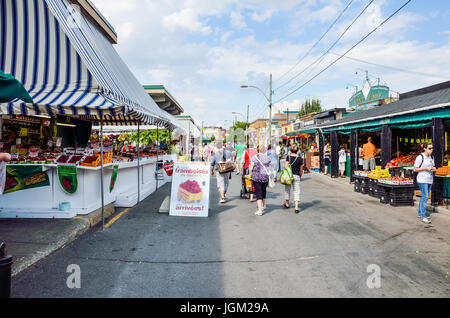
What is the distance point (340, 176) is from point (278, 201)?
9.43 m

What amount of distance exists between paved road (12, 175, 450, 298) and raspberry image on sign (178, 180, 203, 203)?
528 millimetres

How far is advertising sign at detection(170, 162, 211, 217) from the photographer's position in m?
8.09

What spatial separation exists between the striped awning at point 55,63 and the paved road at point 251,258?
2.73m

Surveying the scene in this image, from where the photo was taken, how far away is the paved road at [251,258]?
4.02 meters

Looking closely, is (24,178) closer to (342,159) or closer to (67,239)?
(67,239)

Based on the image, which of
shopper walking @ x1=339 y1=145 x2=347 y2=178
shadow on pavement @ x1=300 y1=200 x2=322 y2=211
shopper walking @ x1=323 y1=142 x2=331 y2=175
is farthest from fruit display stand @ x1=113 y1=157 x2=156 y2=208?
shopper walking @ x1=323 y1=142 x2=331 y2=175

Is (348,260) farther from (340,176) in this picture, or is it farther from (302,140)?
(302,140)

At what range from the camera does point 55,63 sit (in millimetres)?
7652

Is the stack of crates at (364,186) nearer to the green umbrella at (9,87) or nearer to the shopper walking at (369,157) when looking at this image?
the shopper walking at (369,157)

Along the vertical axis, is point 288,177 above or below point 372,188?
above

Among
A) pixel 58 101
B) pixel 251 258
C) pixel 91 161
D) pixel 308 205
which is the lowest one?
pixel 251 258

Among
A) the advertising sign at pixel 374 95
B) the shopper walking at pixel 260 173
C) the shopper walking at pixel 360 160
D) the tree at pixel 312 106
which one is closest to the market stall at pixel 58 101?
the shopper walking at pixel 260 173

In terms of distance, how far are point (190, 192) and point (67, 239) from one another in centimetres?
315

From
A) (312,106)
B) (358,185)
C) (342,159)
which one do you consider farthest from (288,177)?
(312,106)
